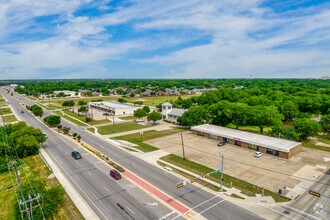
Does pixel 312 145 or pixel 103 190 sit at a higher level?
pixel 103 190

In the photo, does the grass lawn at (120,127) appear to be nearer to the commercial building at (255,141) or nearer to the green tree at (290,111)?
the commercial building at (255,141)

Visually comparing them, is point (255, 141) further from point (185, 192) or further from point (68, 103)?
point (68, 103)

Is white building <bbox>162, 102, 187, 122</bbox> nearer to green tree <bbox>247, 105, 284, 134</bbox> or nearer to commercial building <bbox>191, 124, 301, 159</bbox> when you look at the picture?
commercial building <bbox>191, 124, 301, 159</bbox>

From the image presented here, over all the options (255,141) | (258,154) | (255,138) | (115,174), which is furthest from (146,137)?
(258,154)

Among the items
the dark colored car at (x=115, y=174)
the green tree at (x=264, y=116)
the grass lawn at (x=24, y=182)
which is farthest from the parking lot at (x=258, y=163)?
the grass lawn at (x=24, y=182)

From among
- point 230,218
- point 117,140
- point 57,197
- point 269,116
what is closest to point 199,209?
point 230,218

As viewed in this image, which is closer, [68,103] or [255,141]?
[255,141]
